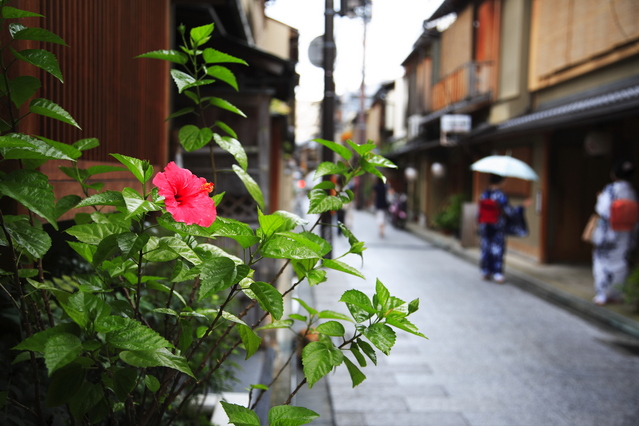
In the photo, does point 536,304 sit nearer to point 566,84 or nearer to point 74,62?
point 566,84

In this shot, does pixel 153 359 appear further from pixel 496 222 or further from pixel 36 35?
pixel 496 222

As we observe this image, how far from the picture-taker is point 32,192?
121 centimetres

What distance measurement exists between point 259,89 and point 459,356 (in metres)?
3.85

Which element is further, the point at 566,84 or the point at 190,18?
the point at 566,84

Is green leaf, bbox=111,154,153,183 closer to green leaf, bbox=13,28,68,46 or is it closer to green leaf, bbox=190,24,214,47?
green leaf, bbox=13,28,68,46

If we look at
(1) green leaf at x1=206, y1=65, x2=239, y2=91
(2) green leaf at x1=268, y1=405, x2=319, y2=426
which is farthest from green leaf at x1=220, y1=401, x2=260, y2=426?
(1) green leaf at x1=206, y1=65, x2=239, y2=91

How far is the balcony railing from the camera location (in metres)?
17.4

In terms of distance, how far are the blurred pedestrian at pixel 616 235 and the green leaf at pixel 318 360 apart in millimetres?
8355

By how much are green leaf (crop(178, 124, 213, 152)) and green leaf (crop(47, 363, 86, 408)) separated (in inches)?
29.1

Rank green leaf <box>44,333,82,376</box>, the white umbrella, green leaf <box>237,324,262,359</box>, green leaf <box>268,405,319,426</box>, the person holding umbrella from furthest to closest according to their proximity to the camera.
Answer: the person holding umbrella
the white umbrella
green leaf <box>237,324,262,359</box>
green leaf <box>268,405,319,426</box>
green leaf <box>44,333,82,376</box>

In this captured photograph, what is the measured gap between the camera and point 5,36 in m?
1.81

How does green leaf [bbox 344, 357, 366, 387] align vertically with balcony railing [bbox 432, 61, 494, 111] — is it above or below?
below

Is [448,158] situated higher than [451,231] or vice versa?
[448,158]

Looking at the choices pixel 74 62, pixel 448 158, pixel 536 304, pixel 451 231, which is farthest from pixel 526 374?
pixel 448 158
